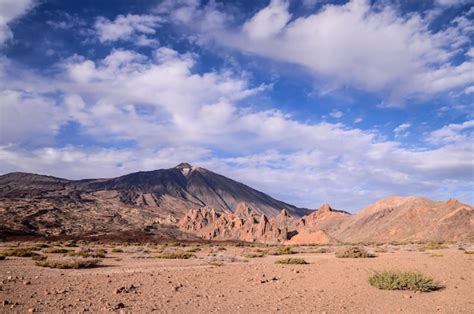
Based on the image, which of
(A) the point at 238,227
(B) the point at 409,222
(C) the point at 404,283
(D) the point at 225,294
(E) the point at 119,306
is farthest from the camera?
(A) the point at 238,227

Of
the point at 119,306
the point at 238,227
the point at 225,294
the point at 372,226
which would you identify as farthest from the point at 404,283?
the point at 238,227

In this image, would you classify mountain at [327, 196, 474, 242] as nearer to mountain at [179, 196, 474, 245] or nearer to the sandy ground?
mountain at [179, 196, 474, 245]

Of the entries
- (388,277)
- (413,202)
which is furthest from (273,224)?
(388,277)

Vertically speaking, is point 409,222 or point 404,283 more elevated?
point 409,222

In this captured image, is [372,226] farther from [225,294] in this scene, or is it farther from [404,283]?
[225,294]

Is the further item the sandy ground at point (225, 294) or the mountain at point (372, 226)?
the mountain at point (372, 226)

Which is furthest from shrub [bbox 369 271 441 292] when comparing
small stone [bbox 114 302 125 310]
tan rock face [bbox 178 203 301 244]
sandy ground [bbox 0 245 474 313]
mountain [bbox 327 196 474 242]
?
tan rock face [bbox 178 203 301 244]

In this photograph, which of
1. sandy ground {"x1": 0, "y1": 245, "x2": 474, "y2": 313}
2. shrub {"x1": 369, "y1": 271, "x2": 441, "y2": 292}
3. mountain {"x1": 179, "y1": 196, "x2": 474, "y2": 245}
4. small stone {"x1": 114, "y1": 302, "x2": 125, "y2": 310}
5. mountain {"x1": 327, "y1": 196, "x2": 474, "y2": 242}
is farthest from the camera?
mountain {"x1": 179, "y1": 196, "x2": 474, "y2": 245}

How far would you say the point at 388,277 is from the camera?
13234mm

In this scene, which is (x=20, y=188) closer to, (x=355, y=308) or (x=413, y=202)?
(x=413, y=202)

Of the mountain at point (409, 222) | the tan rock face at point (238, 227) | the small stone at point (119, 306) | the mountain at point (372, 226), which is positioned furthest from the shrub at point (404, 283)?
the tan rock face at point (238, 227)

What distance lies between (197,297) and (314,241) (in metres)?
77.5

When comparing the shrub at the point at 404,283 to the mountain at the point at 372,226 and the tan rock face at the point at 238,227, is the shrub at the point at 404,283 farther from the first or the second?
the tan rock face at the point at 238,227

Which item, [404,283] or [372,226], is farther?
[372,226]
